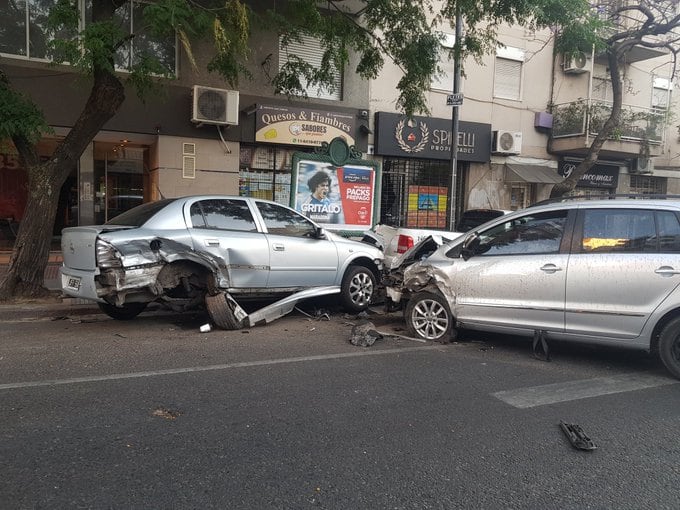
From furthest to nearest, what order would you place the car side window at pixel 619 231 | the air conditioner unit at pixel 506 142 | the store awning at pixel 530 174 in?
1. the store awning at pixel 530 174
2. the air conditioner unit at pixel 506 142
3. the car side window at pixel 619 231

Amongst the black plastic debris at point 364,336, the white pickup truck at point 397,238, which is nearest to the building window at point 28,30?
the white pickup truck at point 397,238

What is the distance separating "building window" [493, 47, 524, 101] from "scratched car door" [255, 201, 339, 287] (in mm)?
10682

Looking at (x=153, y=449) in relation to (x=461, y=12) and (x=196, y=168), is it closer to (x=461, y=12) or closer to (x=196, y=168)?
(x=461, y=12)

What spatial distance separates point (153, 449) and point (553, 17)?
991 centimetres

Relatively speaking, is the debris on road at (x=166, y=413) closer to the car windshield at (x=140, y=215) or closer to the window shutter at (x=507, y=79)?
the car windshield at (x=140, y=215)

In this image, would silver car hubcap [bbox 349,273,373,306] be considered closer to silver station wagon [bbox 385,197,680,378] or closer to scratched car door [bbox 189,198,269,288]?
scratched car door [bbox 189,198,269,288]

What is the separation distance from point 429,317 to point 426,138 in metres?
9.71

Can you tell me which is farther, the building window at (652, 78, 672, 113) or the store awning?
the building window at (652, 78, 672, 113)

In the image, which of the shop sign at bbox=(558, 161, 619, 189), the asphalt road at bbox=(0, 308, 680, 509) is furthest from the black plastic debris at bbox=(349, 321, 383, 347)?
the shop sign at bbox=(558, 161, 619, 189)

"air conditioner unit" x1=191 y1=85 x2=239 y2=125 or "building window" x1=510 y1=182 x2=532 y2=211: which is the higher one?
"air conditioner unit" x1=191 y1=85 x2=239 y2=125

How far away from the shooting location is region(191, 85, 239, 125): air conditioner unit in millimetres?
12234

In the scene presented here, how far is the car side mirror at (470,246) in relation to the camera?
6.32 m

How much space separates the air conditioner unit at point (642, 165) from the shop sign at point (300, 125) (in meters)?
10.7

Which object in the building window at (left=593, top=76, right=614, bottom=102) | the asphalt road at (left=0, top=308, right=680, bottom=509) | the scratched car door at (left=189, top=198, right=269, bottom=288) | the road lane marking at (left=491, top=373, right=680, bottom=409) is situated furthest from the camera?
the building window at (left=593, top=76, right=614, bottom=102)
